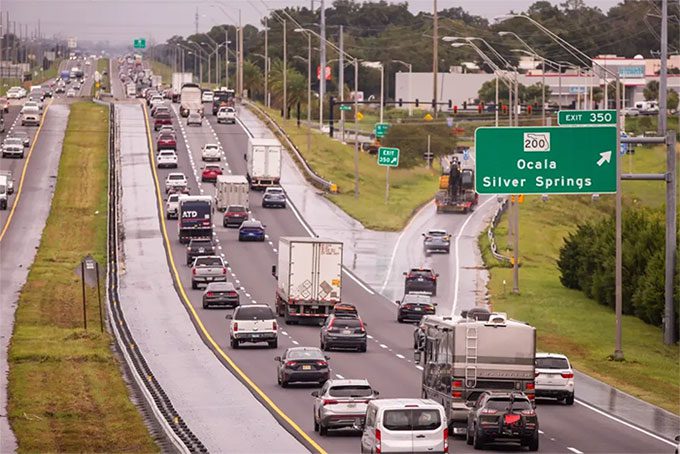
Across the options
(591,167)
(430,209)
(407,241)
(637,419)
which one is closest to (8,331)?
(591,167)

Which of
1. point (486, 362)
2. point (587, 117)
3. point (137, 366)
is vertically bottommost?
point (137, 366)

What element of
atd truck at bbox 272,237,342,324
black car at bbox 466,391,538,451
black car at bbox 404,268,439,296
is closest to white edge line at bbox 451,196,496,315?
black car at bbox 404,268,439,296

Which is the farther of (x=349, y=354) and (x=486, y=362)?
(x=349, y=354)

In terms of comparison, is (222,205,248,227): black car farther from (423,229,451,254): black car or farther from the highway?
(423,229,451,254): black car

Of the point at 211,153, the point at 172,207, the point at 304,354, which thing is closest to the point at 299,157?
the point at 211,153

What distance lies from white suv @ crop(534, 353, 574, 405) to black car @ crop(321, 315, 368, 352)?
1319cm

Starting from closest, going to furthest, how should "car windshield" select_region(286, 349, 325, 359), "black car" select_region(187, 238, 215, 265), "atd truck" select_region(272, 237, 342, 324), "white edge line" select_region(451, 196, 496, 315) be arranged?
"car windshield" select_region(286, 349, 325, 359), "atd truck" select_region(272, 237, 342, 324), "white edge line" select_region(451, 196, 496, 315), "black car" select_region(187, 238, 215, 265)

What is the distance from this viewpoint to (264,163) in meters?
114

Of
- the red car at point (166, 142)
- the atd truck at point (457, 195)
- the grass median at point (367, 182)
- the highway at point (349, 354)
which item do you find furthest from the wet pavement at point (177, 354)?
the atd truck at point (457, 195)

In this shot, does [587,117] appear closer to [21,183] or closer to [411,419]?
[411,419]

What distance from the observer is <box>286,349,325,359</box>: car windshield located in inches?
1829

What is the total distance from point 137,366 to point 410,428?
Result: 20703mm

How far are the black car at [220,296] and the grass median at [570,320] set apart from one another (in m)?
12.3

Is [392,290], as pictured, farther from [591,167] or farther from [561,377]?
[561,377]
